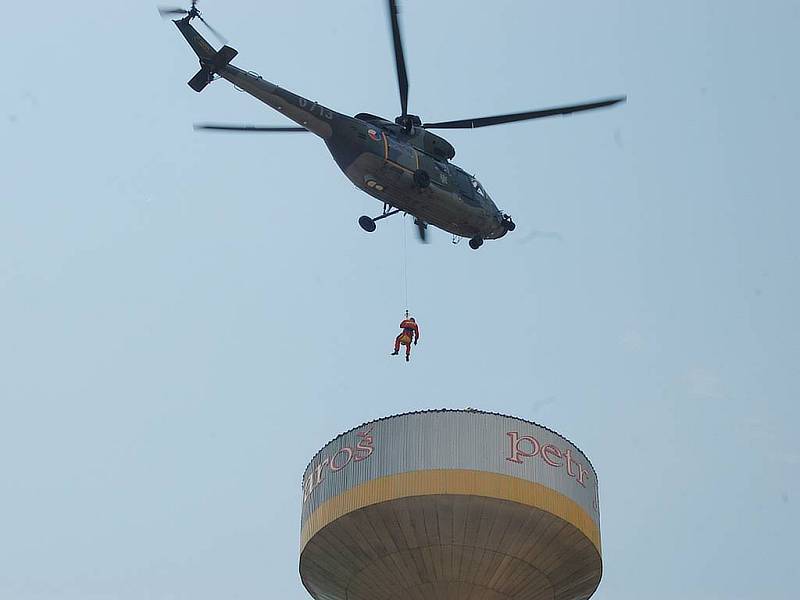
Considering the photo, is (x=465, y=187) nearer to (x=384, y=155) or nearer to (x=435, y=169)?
(x=435, y=169)

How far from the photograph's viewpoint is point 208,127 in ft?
212

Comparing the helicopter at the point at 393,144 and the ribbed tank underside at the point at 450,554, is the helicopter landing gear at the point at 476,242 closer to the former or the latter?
the helicopter at the point at 393,144

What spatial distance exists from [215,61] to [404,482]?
55.8 ft

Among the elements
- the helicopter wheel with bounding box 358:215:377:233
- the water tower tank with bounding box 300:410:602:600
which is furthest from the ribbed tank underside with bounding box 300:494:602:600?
the helicopter wheel with bounding box 358:215:377:233

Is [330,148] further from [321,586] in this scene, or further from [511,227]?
[321,586]

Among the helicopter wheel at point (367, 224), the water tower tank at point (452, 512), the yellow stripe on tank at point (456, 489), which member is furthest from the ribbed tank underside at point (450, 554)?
the helicopter wheel at point (367, 224)

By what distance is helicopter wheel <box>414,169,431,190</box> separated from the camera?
62625mm

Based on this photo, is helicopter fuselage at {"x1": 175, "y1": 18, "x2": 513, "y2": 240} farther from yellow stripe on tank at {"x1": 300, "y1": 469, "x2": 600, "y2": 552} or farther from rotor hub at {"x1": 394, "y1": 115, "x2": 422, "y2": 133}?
Answer: yellow stripe on tank at {"x1": 300, "y1": 469, "x2": 600, "y2": 552}

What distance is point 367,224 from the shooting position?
6494 cm

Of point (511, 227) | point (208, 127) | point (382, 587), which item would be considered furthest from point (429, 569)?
point (208, 127)

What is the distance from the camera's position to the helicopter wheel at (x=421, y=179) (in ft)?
205

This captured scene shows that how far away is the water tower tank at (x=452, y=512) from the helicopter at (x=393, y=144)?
7923 millimetres

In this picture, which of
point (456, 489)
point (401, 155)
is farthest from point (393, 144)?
point (456, 489)

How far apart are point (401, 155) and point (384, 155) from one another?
0.92m
